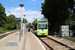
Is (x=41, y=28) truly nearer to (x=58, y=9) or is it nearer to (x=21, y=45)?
(x=58, y=9)

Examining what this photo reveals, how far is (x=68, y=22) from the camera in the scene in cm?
1966

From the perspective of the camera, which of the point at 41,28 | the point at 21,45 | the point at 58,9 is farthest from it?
the point at 58,9

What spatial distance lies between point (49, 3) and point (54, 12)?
2447mm

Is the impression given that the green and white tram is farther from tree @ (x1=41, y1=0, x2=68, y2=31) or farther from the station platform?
the station platform

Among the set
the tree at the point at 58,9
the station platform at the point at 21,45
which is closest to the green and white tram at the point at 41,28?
the tree at the point at 58,9

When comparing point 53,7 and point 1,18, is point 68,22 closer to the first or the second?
point 53,7

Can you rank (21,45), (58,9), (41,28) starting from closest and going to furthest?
→ 1. (21,45)
2. (41,28)
3. (58,9)

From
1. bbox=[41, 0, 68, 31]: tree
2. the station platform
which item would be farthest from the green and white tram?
the station platform

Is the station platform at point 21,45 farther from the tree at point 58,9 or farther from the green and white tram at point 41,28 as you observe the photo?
the tree at point 58,9

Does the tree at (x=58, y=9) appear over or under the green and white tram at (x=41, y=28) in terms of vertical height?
over

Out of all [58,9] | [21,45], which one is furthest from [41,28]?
[21,45]

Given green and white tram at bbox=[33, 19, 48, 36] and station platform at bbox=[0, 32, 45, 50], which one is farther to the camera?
green and white tram at bbox=[33, 19, 48, 36]

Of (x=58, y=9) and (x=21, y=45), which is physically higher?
(x=58, y=9)

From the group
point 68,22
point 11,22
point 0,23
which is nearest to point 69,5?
point 68,22
